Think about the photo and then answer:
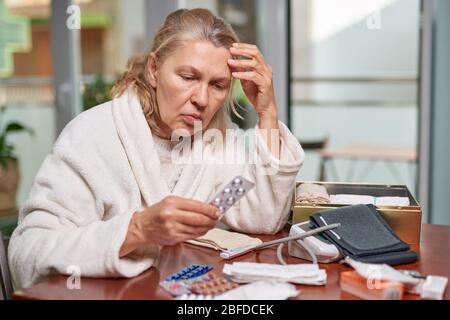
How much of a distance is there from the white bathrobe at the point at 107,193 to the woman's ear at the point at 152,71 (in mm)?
78

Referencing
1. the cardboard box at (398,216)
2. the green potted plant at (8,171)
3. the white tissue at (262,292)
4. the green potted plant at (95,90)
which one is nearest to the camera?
the white tissue at (262,292)

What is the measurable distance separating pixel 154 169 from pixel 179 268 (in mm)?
255

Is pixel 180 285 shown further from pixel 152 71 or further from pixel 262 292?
pixel 152 71

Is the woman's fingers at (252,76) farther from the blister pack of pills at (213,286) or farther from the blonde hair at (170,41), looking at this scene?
the blister pack of pills at (213,286)

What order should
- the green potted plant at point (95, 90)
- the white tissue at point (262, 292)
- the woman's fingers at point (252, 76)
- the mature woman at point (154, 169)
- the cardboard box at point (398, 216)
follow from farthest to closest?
1. the green potted plant at point (95, 90)
2. the woman's fingers at point (252, 76)
3. the cardboard box at point (398, 216)
4. the mature woman at point (154, 169)
5. the white tissue at point (262, 292)

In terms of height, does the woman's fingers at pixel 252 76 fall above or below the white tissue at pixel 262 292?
above

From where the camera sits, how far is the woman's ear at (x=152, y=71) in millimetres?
1372

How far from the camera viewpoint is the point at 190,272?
41.2 inches

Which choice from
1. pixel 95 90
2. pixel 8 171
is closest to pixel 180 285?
pixel 95 90

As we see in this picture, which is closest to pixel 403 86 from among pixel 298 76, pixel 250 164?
pixel 298 76

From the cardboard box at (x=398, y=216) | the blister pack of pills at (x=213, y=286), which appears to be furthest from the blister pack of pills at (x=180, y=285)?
the cardboard box at (x=398, y=216)

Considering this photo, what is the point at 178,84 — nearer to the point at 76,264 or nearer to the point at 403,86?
the point at 76,264

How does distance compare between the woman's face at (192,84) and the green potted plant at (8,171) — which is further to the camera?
the green potted plant at (8,171)
